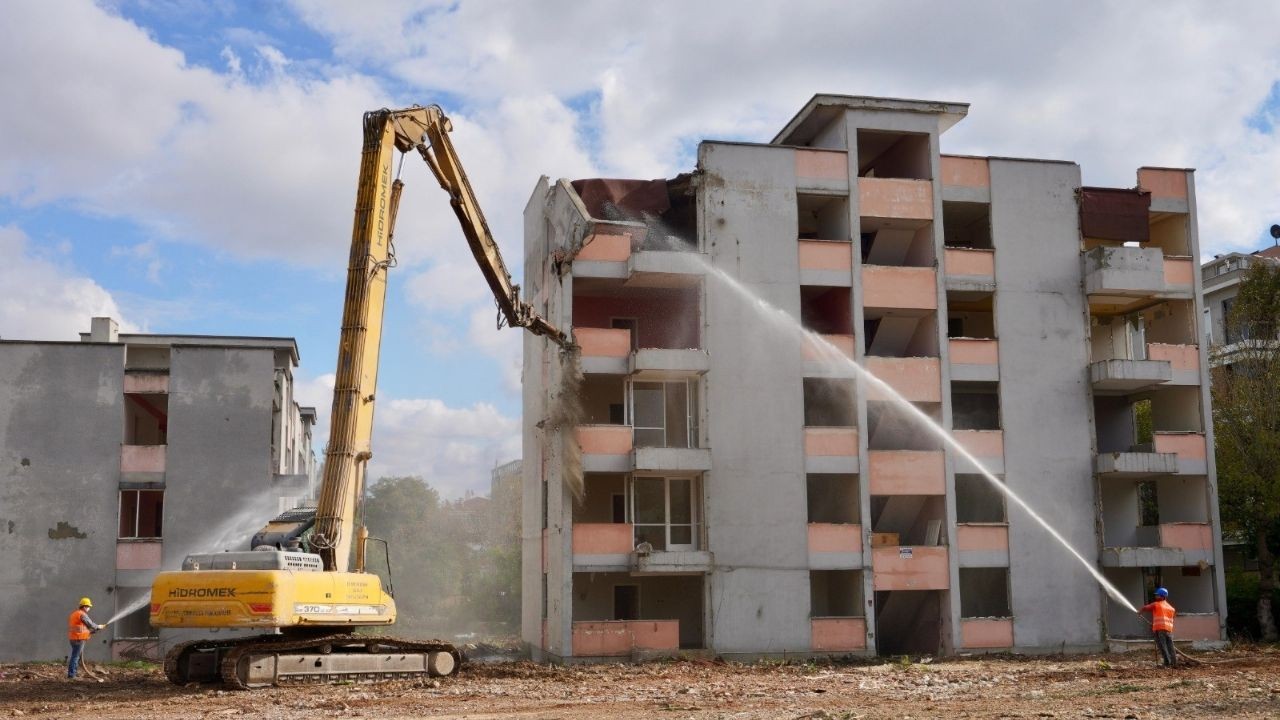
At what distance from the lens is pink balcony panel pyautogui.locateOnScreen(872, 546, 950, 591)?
33281 mm

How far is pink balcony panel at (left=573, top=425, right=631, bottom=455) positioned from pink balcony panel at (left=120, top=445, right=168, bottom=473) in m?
12.6

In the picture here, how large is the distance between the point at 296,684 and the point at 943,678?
43.0ft

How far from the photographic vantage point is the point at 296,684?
76.2 feet

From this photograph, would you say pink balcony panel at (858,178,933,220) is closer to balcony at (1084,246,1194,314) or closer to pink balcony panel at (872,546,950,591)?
balcony at (1084,246,1194,314)

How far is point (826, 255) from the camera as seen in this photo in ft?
Result: 113

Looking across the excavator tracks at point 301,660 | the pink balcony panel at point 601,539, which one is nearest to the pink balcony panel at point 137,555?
the excavator tracks at point 301,660

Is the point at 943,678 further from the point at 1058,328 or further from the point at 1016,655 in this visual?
the point at 1058,328

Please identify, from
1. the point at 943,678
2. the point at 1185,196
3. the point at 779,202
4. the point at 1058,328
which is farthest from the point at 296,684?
the point at 1185,196

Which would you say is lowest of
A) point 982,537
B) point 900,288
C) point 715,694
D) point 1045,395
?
point 715,694

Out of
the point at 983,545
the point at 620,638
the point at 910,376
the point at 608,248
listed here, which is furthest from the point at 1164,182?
the point at 620,638

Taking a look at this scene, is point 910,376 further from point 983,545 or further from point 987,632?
point 987,632

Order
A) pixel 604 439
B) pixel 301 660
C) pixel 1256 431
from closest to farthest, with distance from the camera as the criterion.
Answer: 1. pixel 301 660
2. pixel 604 439
3. pixel 1256 431

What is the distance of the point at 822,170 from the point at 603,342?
26.2 feet

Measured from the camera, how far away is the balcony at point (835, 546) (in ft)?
108
